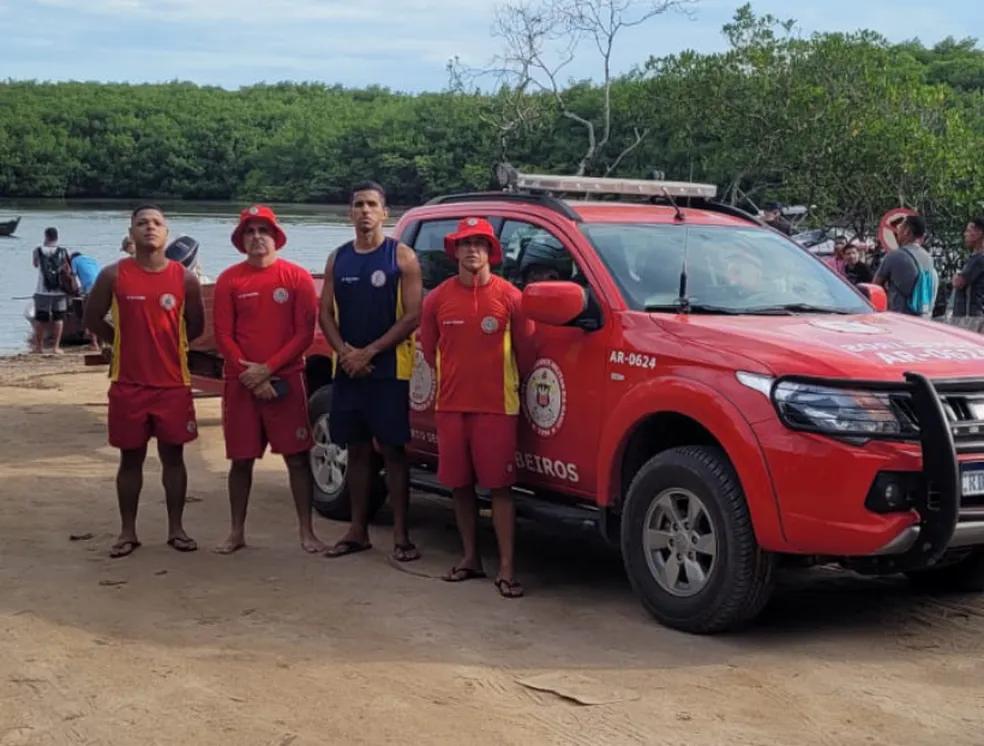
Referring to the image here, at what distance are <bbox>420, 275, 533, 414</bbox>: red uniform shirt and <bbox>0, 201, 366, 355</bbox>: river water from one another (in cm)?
1597

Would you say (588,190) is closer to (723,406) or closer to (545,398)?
(545,398)

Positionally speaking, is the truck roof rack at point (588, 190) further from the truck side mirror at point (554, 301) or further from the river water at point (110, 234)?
the river water at point (110, 234)

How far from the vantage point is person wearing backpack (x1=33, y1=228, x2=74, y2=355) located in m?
18.5

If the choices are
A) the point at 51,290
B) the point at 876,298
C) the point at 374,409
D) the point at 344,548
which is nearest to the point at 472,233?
the point at 374,409

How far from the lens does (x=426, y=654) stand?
17.8ft

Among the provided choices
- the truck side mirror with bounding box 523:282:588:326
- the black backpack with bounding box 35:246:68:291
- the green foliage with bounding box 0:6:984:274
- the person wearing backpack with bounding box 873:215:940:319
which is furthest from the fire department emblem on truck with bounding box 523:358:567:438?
the black backpack with bounding box 35:246:68:291

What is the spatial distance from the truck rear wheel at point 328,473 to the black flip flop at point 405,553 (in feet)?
2.50

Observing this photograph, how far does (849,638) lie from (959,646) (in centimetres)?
44

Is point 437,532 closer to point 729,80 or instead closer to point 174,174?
point 729,80

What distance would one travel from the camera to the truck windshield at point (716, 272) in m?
6.26

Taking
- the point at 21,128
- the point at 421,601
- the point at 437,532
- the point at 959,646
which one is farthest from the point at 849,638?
the point at 21,128

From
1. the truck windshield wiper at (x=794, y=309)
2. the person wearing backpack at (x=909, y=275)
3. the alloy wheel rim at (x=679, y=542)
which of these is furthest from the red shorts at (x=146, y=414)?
the person wearing backpack at (x=909, y=275)

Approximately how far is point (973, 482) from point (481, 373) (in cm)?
219

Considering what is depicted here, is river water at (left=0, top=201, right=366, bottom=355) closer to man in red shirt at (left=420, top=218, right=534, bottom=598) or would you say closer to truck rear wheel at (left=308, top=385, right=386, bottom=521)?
truck rear wheel at (left=308, top=385, right=386, bottom=521)
